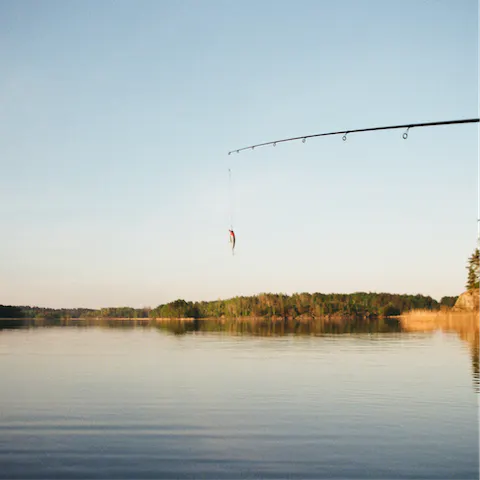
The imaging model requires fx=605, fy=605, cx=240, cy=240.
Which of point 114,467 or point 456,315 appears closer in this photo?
point 114,467

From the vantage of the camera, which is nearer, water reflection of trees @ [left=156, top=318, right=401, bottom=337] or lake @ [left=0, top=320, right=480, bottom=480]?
lake @ [left=0, top=320, right=480, bottom=480]

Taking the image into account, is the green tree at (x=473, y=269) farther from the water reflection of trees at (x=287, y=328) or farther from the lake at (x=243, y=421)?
the lake at (x=243, y=421)

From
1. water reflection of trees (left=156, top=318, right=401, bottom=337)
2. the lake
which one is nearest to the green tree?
water reflection of trees (left=156, top=318, right=401, bottom=337)

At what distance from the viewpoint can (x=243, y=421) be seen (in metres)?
16.3

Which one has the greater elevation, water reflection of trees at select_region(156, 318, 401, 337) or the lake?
the lake

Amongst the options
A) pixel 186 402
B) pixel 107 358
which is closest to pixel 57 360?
pixel 107 358

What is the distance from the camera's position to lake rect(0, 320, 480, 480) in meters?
11.8

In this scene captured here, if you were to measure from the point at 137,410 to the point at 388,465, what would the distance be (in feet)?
28.7

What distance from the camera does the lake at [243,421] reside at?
11844 mm

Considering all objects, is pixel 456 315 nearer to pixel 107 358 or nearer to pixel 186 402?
pixel 107 358

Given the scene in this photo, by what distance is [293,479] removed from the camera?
10.9 meters

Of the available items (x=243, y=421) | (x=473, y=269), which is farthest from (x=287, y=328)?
(x=243, y=421)

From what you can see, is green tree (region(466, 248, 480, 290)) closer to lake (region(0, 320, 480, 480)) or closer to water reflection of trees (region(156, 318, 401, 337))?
water reflection of trees (region(156, 318, 401, 337))

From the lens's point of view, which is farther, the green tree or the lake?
the green tree
